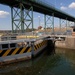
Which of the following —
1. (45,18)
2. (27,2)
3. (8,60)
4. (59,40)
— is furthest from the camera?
(45,18)

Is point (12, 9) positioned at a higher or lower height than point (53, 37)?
higher

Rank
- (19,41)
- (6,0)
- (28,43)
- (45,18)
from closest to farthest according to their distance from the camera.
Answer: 1. (19,41)
2. (28,43)
3. (6,0)
4. (45,18)

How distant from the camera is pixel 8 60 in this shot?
56.0 ft

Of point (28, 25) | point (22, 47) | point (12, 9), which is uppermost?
point (12, 9)

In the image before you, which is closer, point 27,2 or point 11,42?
point 11,42

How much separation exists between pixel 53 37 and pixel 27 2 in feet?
42.6

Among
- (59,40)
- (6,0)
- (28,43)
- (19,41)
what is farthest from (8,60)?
(6,0)

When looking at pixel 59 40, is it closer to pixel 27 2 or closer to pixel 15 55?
pixel 27 2

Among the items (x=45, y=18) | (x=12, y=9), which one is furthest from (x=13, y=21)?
(x=45, y=18)

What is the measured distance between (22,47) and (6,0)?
21.9 metres

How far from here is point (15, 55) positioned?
17.8 m

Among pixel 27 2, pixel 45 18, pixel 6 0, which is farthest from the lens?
pixel 45 18

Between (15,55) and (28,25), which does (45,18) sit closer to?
(28,25)

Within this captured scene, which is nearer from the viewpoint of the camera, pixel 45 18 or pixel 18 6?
pixel 18 6
